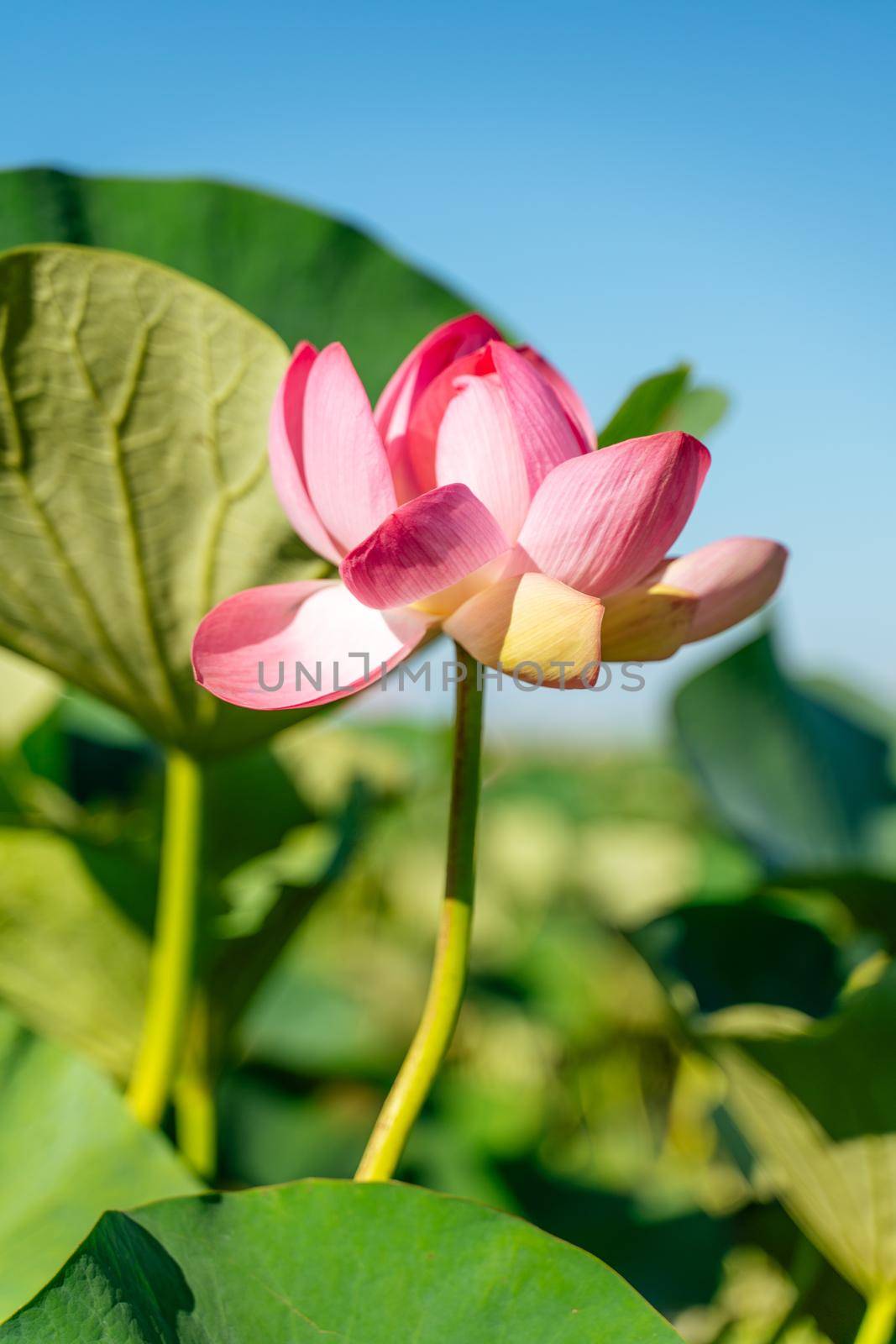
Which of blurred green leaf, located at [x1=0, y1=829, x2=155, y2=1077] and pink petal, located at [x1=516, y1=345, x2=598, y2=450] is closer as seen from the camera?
pink petal, located at [x1=516, y1=345, x2=598, y2=450]

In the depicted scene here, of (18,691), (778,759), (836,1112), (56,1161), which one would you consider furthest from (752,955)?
(18,691)

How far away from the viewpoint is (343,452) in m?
0.29

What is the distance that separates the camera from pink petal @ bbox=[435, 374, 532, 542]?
0.94ft

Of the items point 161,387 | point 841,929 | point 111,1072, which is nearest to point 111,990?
point 111,1072

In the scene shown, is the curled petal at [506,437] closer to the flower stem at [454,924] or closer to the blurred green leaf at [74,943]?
the flower stem at [454,924]

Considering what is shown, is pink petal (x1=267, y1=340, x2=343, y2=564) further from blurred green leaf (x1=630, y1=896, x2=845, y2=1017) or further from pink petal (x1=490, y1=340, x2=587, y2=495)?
blurred green leaf (x1=630, y1=896, x2=845, y2=1017)

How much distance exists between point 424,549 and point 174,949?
0.33m

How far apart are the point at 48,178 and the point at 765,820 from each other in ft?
1.99

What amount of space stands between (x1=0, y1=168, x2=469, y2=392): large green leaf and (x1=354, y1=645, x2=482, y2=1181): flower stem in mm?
281

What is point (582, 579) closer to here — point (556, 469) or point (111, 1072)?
point (556, 469)

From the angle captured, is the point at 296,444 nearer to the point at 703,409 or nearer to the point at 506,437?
the point at 506,437

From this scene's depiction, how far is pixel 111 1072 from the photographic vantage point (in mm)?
611

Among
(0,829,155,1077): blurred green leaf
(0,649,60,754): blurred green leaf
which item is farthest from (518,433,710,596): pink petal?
(0,649,60,754): blurred green leaf

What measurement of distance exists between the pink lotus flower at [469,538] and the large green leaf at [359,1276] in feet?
0.54
